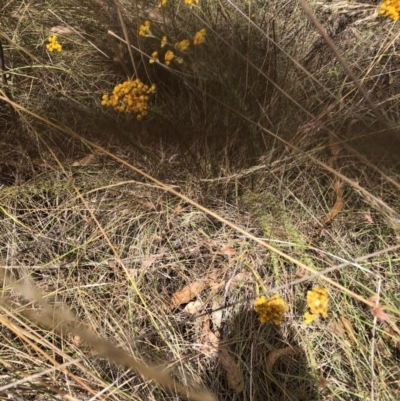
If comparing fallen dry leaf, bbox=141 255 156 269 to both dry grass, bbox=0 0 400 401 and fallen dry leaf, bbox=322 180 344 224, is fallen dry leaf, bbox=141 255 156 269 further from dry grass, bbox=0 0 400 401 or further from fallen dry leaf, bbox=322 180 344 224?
fallen dry leaf, bbox=322 180 344 224

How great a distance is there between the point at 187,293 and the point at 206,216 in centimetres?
18

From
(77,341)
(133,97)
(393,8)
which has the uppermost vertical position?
(393,8)

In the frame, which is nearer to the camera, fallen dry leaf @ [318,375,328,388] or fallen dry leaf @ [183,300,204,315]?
fallen dry leaf @ [318,375,328,388]

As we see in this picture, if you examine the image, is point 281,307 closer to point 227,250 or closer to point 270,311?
point 270,311

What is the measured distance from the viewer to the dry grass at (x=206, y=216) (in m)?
0.84

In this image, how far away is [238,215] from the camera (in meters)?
1.00

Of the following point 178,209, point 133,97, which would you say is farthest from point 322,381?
point 133,97

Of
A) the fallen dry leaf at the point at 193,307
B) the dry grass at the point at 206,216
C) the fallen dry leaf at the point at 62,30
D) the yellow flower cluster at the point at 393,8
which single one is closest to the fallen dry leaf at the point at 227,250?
the dry grass at the point at 206,216

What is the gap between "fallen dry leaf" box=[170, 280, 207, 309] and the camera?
0.94 m

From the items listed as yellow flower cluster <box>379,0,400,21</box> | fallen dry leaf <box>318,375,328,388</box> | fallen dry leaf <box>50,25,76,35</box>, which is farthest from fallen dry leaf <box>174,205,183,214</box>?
fallen dry leaf <box>50,25,76,35</box>

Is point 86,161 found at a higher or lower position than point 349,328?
lower

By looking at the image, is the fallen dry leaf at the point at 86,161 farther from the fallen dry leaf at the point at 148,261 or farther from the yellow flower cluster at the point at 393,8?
the yellow flower cluster at the point at 393,8

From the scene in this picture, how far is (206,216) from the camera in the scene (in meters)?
1.00

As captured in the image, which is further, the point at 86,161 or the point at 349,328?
the point at 86,161
